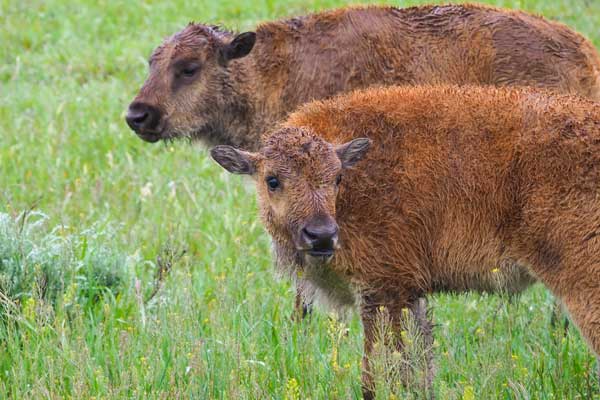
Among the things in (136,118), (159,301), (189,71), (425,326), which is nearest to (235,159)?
(159,301)

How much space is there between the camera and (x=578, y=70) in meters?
9.31

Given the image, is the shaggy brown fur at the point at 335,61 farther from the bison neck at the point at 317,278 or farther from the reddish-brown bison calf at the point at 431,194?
the bison neck at the point at 317,278

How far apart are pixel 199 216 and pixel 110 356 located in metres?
3.57

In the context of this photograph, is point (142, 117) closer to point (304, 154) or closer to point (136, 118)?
point (136, 118)

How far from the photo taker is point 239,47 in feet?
32.4

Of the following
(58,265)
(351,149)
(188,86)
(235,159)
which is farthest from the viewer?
(188,86)

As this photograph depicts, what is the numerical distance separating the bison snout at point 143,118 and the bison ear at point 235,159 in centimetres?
251

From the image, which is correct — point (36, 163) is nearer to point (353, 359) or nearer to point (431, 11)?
point (431, 11)

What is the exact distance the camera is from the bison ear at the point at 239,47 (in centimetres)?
978

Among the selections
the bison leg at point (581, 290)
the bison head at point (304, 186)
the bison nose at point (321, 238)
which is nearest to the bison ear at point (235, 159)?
the bison head at point (304, 186)

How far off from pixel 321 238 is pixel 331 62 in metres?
3.48

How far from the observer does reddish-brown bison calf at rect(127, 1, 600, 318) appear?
9383 mm

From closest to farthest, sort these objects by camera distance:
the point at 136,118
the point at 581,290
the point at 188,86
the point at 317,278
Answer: the point at 581,290 → the point at 317,278 → the point at 136,118 → the point at 188,86

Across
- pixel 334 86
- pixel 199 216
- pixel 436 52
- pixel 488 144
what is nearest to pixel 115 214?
pixel 199 216
